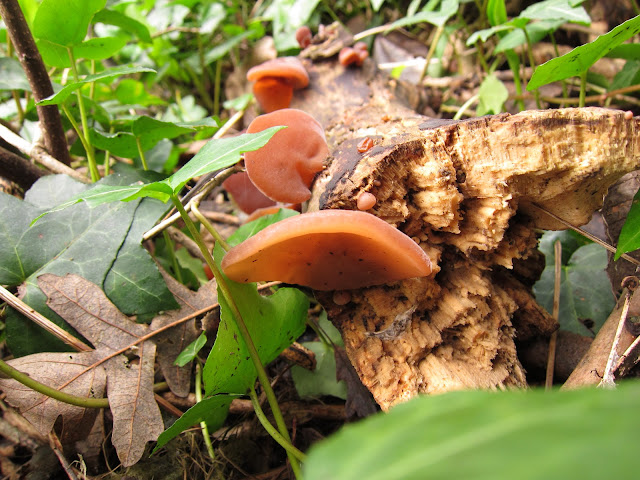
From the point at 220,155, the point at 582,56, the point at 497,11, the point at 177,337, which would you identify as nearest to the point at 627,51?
the point at 582,56

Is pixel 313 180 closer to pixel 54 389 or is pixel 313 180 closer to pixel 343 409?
pixel 343 409

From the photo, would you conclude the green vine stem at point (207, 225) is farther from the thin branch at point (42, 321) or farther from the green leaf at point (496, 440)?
the green leaf at point (496, 440)

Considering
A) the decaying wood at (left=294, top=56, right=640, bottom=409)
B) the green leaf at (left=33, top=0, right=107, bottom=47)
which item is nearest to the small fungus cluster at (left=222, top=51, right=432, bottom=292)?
the decaying wood at (left=294, top=56, right=640, bottom=409)

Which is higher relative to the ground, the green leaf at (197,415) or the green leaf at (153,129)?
the green leaf at (153,129)

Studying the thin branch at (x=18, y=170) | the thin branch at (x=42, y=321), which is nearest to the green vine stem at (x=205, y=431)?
the thin branch at (x=42, y=321)

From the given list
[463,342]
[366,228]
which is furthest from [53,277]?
[463,342]
